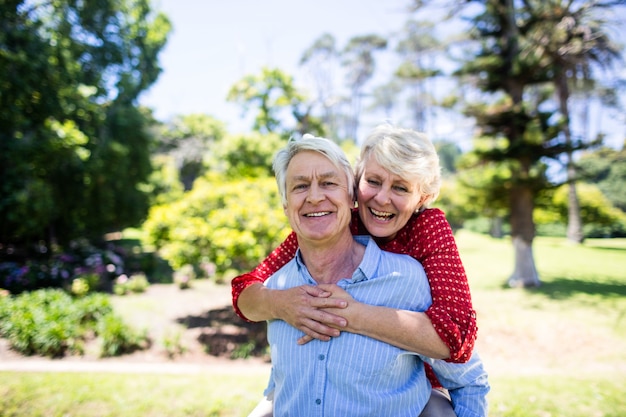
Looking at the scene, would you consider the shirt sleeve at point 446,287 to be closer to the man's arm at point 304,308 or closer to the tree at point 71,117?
the man's arm at point 304,308

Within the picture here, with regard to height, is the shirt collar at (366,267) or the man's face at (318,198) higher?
the man's face at (318,198)

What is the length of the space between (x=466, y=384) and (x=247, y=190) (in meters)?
6.72

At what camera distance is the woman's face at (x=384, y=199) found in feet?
Result: 6.29

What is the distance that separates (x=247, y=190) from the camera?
807 cm

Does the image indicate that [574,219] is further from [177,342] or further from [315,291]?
[315,291]

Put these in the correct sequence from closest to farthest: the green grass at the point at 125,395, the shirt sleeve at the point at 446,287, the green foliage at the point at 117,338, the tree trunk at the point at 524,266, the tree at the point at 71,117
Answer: the shirt sleeve at the point at 446,287 → the green grass at the point at 125,395 → the green foliage at the point at 117,338 → the tree at the point at 71,117 → the tree trunk at the point at 524,266

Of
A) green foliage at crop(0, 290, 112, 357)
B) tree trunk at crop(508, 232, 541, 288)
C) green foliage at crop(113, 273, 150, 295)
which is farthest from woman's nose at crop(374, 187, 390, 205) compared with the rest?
green foliage at crop(113, 273, 150, 295)

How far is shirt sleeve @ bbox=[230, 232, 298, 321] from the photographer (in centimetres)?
220

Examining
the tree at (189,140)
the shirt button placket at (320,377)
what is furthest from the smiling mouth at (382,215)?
the tree at (189,140)

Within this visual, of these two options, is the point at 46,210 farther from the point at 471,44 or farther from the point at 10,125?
the point at 471,44

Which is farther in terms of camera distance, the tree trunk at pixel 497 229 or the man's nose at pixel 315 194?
the tree trunk at pixel 497 229

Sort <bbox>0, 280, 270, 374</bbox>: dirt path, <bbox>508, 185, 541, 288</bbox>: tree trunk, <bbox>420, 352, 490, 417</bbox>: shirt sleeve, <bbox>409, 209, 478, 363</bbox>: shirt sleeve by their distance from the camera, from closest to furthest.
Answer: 1. <bbox>409, 209, 478, 363</bbox>: shirt sleeve
2. <bbox>420, 352, 490, 417</bbox>: shirt sleeve
3. <bbox>0, 280, 270, 374</bbox>: dirt path
4. <bbox>508, 185, 541, 288</bbox>: tree trunk

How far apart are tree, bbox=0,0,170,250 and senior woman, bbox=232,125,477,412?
34.8 feet

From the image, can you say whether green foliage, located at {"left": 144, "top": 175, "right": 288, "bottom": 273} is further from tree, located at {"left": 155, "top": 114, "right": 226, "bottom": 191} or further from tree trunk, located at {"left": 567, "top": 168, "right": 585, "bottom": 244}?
tree, located at {"left": 155, "top": 114, "right": 226, "bottom": 191}
